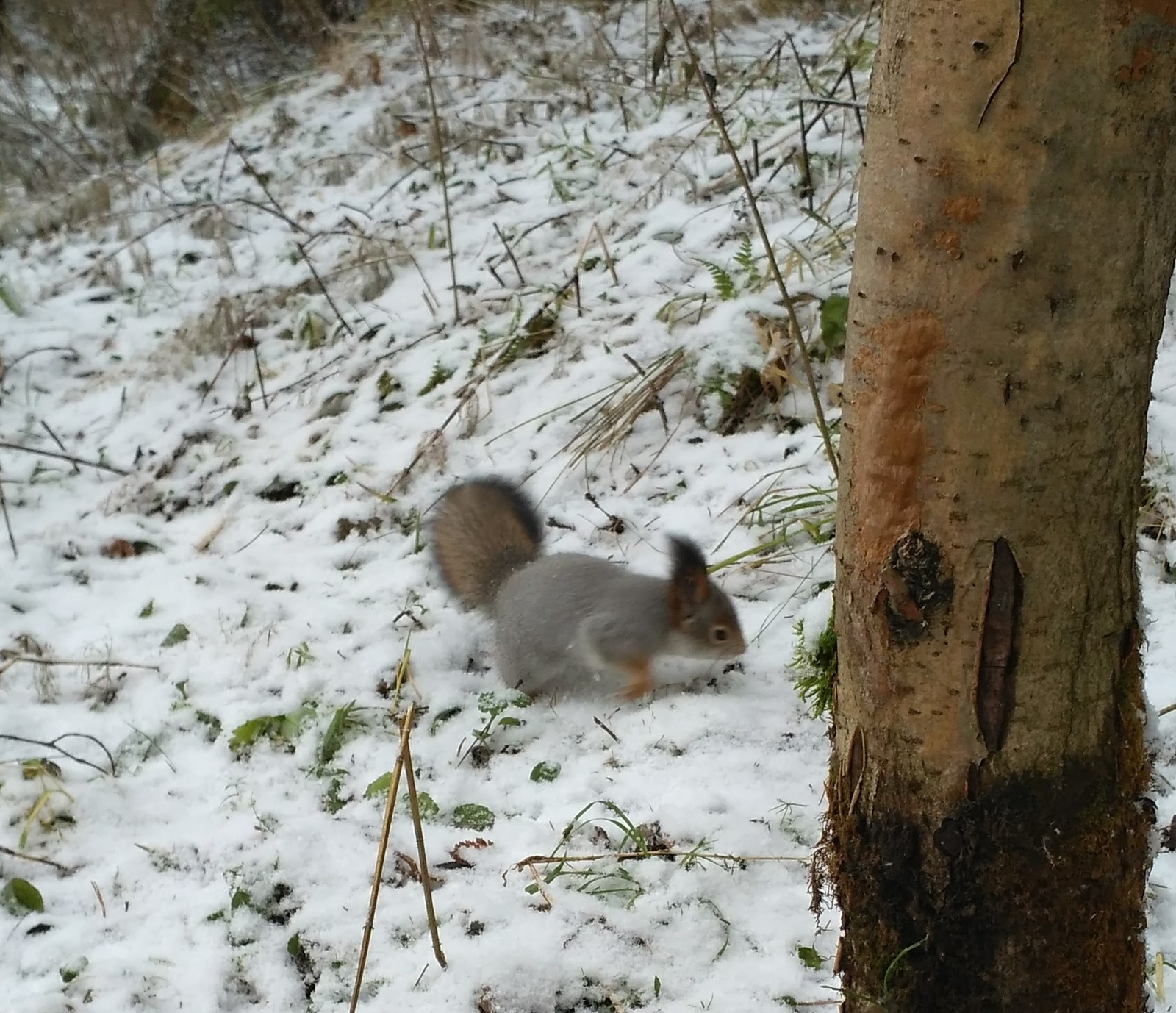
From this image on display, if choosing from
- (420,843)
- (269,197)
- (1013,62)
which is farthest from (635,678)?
(269,197)

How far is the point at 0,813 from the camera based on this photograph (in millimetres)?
2303

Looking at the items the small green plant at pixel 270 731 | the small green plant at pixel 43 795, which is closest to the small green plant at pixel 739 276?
the small green plant at pixel 270 731

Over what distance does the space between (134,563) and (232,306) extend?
1622mm

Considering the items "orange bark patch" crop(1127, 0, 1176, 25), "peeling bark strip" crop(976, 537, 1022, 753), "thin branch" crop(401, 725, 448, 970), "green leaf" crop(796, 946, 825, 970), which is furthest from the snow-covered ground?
"orange bark patch" crop(1127, 0, 1176, 25)

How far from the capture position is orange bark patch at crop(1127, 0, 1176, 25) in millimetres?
884

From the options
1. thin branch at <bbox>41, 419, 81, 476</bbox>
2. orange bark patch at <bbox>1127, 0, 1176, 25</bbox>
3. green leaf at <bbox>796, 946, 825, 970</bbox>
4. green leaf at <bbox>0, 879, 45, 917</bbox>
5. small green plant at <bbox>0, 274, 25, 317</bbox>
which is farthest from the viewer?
small green plant at <bbox>0, 274, 25, 317</bbox>

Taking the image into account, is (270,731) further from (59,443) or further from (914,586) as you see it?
(59,443)

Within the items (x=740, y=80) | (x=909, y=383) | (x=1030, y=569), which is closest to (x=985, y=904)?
(x=1030, y=569)

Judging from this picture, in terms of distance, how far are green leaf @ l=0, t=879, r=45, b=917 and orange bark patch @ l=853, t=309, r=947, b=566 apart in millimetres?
1764

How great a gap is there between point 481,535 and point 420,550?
1.02 ft

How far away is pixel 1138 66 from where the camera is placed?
2.97 ft

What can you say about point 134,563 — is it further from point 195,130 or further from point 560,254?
point 195,130

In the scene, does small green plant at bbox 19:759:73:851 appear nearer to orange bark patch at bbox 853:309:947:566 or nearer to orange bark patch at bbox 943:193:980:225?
orange bark patch at bbox 853:309:947:566

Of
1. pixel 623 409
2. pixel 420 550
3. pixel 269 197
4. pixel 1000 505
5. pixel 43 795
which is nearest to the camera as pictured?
pixel 1000 505
